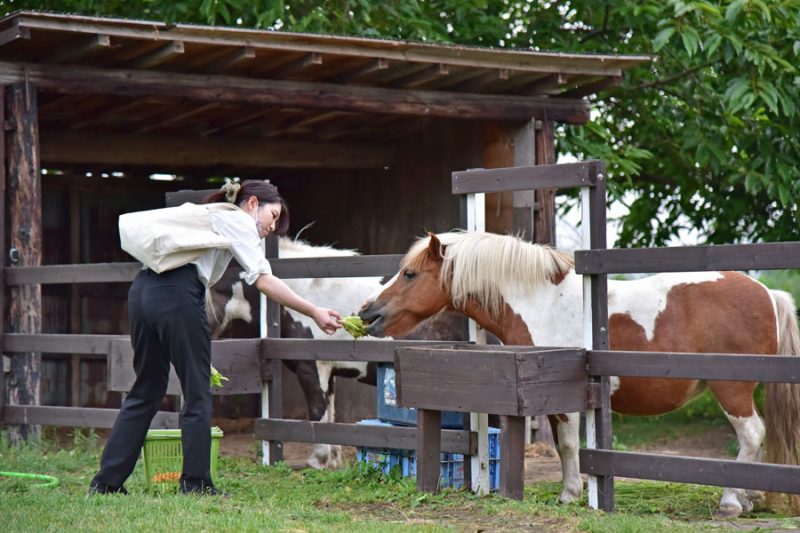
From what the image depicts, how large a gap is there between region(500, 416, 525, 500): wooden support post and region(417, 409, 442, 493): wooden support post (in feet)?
1.33

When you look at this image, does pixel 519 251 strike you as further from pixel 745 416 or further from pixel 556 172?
pixel 745 416

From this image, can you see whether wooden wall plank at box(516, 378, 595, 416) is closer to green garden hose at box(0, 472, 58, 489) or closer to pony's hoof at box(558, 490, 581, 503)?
pony's hoof at box(558, 490, 581, 503)

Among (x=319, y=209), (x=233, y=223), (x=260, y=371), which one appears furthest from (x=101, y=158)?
(x=233, y=223)

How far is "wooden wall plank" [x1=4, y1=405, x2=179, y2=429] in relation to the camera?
7.52 meters

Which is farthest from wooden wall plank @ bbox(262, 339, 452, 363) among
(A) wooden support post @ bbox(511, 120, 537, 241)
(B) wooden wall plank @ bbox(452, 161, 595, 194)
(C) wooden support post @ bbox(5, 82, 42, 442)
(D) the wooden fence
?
(A) wooden support post @ bbox(511, 120, 537, 241)

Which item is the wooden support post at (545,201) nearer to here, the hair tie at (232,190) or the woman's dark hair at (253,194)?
the woman's dark hair at (253,194)

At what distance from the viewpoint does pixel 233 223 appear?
511cm

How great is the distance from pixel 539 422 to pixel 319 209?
4119 millimetres

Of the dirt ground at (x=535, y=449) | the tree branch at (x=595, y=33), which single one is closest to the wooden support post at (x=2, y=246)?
the dirt ground at (x=535, y=449)

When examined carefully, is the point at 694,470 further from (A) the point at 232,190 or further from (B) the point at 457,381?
(A) the point at 232,190

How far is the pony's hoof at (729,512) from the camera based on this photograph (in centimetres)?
535

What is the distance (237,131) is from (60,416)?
150 inches

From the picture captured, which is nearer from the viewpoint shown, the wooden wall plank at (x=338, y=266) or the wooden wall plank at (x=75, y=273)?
the wooden wall plank at (x=338, y=266)

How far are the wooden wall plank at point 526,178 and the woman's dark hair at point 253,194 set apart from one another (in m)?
1.06
